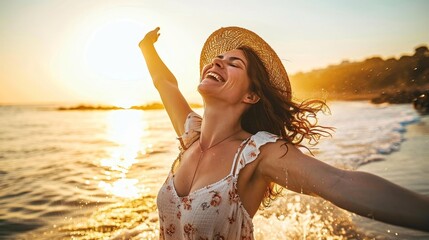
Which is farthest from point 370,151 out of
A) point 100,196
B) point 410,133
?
point 100,196

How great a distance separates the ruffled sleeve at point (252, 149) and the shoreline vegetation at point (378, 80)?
2.90ft

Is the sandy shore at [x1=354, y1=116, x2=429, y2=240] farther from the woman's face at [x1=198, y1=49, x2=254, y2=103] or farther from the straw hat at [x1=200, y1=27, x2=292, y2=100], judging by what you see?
the woman's face at [x1=198, y1=49, x2=254, y2=103]

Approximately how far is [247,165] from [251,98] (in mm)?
751

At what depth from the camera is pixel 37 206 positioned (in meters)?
6.00

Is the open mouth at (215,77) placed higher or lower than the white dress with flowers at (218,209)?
higher

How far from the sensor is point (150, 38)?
4.25 m

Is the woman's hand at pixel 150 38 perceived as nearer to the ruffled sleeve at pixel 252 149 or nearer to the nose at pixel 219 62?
the nose at pixel 219 62

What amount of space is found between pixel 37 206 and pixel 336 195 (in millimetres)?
5786

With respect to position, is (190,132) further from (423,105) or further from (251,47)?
(423,105)

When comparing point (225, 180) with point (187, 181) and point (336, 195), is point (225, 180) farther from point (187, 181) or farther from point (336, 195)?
point (336, 195)

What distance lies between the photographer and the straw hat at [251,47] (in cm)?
308

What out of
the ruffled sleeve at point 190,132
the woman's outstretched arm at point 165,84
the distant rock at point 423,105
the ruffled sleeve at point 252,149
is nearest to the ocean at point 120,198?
the woman's outstretched arm at point 165,84

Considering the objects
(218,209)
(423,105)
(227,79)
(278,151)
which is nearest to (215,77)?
(227,79)

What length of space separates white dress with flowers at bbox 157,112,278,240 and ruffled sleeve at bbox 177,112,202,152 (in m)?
0.65
